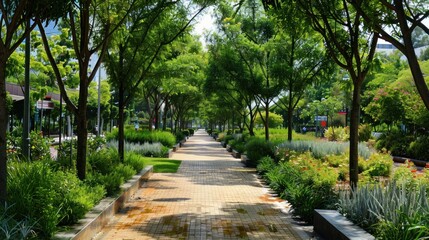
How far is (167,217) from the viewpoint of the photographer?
9.54m

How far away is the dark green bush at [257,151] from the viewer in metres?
21.4

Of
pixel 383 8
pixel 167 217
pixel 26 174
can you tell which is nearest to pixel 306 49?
pixel 383 8

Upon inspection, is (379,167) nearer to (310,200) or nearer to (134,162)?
(310,200)

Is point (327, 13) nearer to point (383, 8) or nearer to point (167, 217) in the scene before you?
point (383, 8)

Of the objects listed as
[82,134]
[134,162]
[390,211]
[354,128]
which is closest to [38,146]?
[134,162]

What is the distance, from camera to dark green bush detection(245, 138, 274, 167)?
2136 centimetres

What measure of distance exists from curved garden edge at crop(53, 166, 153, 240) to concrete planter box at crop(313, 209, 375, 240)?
356cm

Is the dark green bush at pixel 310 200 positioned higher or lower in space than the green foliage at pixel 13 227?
lower

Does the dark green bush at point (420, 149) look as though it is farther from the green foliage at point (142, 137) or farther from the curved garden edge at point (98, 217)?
the curved garden edge at point (98, 217)

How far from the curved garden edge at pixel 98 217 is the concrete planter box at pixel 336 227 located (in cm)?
356

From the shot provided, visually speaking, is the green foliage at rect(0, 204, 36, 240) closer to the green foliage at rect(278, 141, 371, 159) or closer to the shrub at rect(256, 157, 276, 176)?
the shrub at rect(256, 157, 276, 176)

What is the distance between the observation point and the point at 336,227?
6.95 meters

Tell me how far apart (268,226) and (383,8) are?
448 centimetres

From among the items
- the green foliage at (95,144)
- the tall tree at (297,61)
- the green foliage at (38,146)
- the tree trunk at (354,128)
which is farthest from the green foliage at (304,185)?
the green foliage at (95,144)
